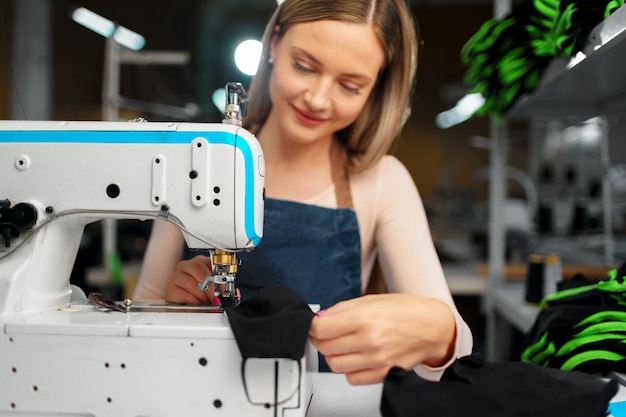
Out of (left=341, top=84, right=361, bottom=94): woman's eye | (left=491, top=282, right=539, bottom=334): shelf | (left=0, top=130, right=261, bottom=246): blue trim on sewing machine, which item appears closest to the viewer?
(left=0, top=130, right=261, bottom=246): blue trim on sewing machine

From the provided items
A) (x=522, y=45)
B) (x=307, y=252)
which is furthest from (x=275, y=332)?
(x=522, y=45)

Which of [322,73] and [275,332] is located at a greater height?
[322,73]

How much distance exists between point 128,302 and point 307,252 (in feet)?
1.40

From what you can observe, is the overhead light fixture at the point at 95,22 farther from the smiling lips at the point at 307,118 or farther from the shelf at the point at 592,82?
the shelf at the point at 592,82

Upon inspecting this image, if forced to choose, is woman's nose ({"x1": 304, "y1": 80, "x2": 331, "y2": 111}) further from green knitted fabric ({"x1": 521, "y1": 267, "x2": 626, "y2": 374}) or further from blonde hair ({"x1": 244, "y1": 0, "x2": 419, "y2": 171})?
green knitted fabric ({"x1": 521, "y1": 267, "x2": 626, "y2": 374})

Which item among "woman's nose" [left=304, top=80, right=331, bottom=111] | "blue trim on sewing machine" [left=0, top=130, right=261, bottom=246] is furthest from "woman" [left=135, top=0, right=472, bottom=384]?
"blue trim on sewing machine" [left=0, top=130, right=261, bottom=246]

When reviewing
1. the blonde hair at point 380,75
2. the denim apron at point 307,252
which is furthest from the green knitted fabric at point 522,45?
the denim apron at point 307,252

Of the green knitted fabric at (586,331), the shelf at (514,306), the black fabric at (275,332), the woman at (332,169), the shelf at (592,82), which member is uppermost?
the shelf at (592,82)

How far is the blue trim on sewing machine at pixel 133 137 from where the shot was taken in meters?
0.84

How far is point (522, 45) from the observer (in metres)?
1.31

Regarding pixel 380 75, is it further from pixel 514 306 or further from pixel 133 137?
pixel 514 306

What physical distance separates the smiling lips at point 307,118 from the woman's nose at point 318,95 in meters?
0.04

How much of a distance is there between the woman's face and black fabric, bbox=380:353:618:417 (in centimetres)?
56

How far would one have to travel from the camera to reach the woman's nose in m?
1.04
